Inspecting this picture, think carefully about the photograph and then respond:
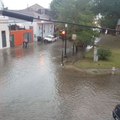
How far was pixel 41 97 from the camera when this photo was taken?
739 inches

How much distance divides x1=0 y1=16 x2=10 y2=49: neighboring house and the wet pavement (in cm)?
1246

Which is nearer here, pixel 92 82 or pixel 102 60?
pixel 92 82

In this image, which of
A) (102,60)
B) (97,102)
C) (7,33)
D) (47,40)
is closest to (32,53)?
(7,33)

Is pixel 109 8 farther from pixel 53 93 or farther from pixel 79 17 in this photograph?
pixel 53 93

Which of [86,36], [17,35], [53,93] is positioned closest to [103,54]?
[86,36]

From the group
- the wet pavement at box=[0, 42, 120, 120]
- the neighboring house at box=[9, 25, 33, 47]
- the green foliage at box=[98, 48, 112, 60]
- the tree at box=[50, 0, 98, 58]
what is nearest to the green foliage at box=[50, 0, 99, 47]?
the tree at box=[50, 0, 98, 58]

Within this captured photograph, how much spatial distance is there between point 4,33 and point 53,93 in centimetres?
2569

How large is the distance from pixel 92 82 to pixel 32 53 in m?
16.7

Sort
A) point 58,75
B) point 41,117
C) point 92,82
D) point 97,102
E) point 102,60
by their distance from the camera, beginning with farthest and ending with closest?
point 102,60
point 58,75
point 92,82
point 97,102
point 41,117

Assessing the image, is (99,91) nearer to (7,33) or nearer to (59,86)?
(59,86)

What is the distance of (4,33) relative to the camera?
43.2 m

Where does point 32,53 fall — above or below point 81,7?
below

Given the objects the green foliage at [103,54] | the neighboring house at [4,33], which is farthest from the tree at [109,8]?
the green foliage at [103,54]

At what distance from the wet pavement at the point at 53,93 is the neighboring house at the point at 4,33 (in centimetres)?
1246
